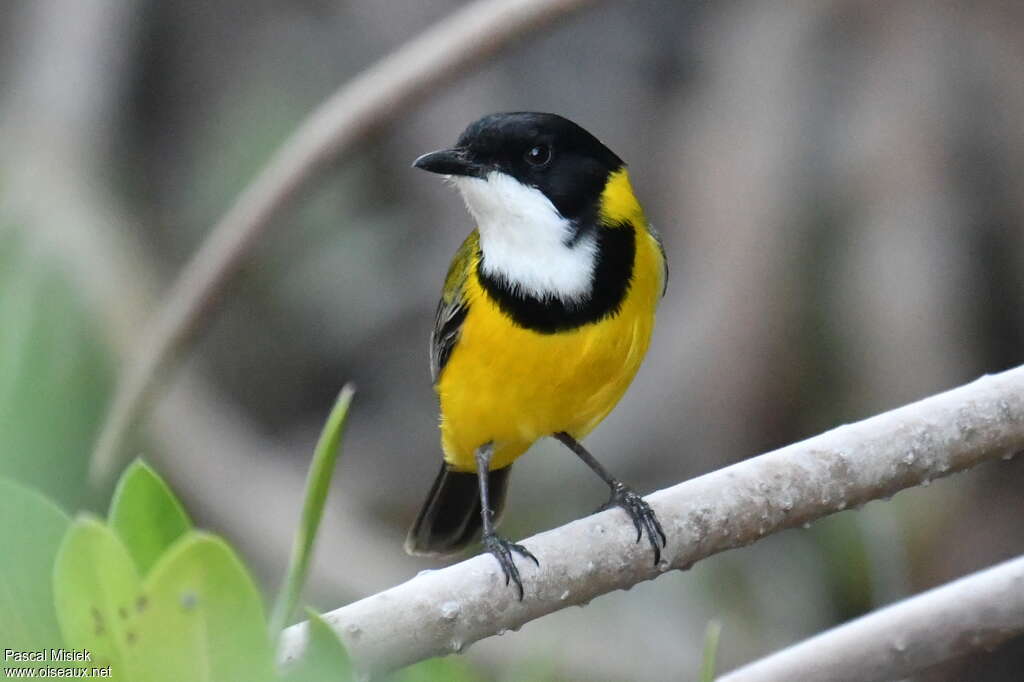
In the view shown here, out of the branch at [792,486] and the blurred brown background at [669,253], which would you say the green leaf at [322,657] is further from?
the blurred brown background at [669,253]

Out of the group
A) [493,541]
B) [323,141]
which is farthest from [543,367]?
[323,141]

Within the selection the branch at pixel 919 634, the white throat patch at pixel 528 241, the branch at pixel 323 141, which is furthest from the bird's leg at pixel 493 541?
the branch at pixel 323 141

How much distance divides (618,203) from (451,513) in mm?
986

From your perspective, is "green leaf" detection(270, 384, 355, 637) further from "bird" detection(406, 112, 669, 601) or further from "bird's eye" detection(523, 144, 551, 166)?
"bird's eye" detection(523, 144, 551, 166)

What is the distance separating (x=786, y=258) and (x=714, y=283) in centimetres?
25

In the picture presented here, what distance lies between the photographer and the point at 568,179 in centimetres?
237

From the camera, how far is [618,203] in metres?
2.43

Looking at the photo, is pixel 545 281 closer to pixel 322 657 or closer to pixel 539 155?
pixel 539 155

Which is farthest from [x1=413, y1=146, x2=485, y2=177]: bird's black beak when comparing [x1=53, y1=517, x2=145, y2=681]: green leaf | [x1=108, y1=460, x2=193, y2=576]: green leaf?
[x1=53, y1=517, x2=145, y2=681]: green leaf

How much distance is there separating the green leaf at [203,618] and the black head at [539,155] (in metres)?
1.75

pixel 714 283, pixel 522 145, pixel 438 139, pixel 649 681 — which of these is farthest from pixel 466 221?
pixel 522 145

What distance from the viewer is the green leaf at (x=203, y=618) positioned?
0.63m

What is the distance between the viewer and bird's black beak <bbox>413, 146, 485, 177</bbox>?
2324mm

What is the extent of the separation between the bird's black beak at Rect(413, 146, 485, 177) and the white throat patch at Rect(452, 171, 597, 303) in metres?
0.02
